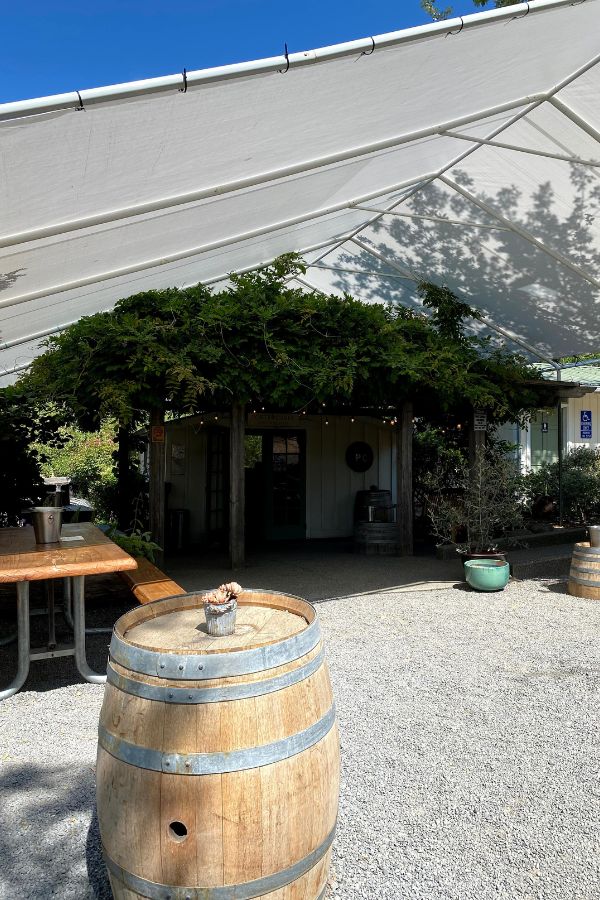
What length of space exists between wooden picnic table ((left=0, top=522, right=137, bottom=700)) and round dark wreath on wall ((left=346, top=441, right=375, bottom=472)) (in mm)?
7166

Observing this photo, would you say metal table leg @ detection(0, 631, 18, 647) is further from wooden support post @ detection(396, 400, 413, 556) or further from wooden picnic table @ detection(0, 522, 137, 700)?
wooden support post @ detection(396, 400, 413, 556)

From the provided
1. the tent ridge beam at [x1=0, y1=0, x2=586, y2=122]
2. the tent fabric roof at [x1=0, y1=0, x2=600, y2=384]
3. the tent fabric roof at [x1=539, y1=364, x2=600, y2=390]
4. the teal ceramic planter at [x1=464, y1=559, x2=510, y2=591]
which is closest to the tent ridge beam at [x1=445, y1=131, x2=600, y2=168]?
the tent fabric roof at [x1=0, y1=0, x2=600, y2=384]

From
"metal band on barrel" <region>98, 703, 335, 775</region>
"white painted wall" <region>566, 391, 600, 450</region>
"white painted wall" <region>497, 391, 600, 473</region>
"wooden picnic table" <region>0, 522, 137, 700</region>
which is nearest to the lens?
"metal band on barrel" <region>98, 703, 335, 775</region>

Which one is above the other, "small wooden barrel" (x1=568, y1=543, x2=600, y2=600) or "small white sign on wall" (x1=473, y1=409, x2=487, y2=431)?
"small white sign on wall" (x1=473, y1=409, x2=487, y2=431)

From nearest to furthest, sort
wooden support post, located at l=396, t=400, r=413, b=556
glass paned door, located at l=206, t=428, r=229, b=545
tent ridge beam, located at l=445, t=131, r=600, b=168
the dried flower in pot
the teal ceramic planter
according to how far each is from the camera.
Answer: the dried flower in pot < tent ridge beam, located at l=445, t=131, r=600, b=168 < the teal ceramic planter < wooden support post, located at l=396, t=400, r=413, b=556 < glass paned door, located at l=206, t=428, r=229, b=545

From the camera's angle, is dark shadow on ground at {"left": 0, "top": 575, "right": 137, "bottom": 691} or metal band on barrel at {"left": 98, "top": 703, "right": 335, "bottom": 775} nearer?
metal band on barrel at {"left": 98, "top": 703, "right": 335, "bottom": 775}

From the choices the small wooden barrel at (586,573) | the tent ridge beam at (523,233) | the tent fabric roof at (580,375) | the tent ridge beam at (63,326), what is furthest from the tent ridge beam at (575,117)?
the tent fabric roof at (580,375)

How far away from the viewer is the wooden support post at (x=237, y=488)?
24.9ft

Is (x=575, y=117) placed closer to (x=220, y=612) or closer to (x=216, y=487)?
(x=220, y=612)

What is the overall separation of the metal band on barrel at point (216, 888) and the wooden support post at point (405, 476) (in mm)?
7214

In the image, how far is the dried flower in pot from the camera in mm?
1868

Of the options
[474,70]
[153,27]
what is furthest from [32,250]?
[153,27]

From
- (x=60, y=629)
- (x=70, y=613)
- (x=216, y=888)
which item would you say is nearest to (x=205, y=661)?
(x=216, y=888)

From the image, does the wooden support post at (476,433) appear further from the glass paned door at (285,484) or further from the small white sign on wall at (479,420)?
the glass paned door at (285,484)
